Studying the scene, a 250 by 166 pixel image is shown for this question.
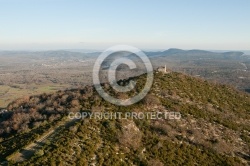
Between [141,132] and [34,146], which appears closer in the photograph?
[34,146]

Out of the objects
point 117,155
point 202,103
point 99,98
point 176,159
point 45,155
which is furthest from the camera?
point 202,103

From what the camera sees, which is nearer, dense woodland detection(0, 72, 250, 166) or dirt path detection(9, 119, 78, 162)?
dirt path detection(9, 119, 78, 162)

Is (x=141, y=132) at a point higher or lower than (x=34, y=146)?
lower

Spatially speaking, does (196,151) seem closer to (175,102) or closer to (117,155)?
(117,155)

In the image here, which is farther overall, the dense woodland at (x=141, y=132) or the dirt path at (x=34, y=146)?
the dense woodland at (x=141, y=132)

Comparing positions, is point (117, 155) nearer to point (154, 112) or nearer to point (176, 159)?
point (176, 159)

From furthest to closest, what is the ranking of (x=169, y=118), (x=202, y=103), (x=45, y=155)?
1. (x=202, y=103)
2. (x=169, y=118)
3. (x=45, y=155)

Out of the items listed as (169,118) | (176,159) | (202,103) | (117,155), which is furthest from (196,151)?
(202,103)

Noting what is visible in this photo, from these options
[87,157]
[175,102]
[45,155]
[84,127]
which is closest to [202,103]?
[175,102]

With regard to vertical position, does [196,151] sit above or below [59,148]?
below

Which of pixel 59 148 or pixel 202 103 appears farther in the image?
pixel 202 103
